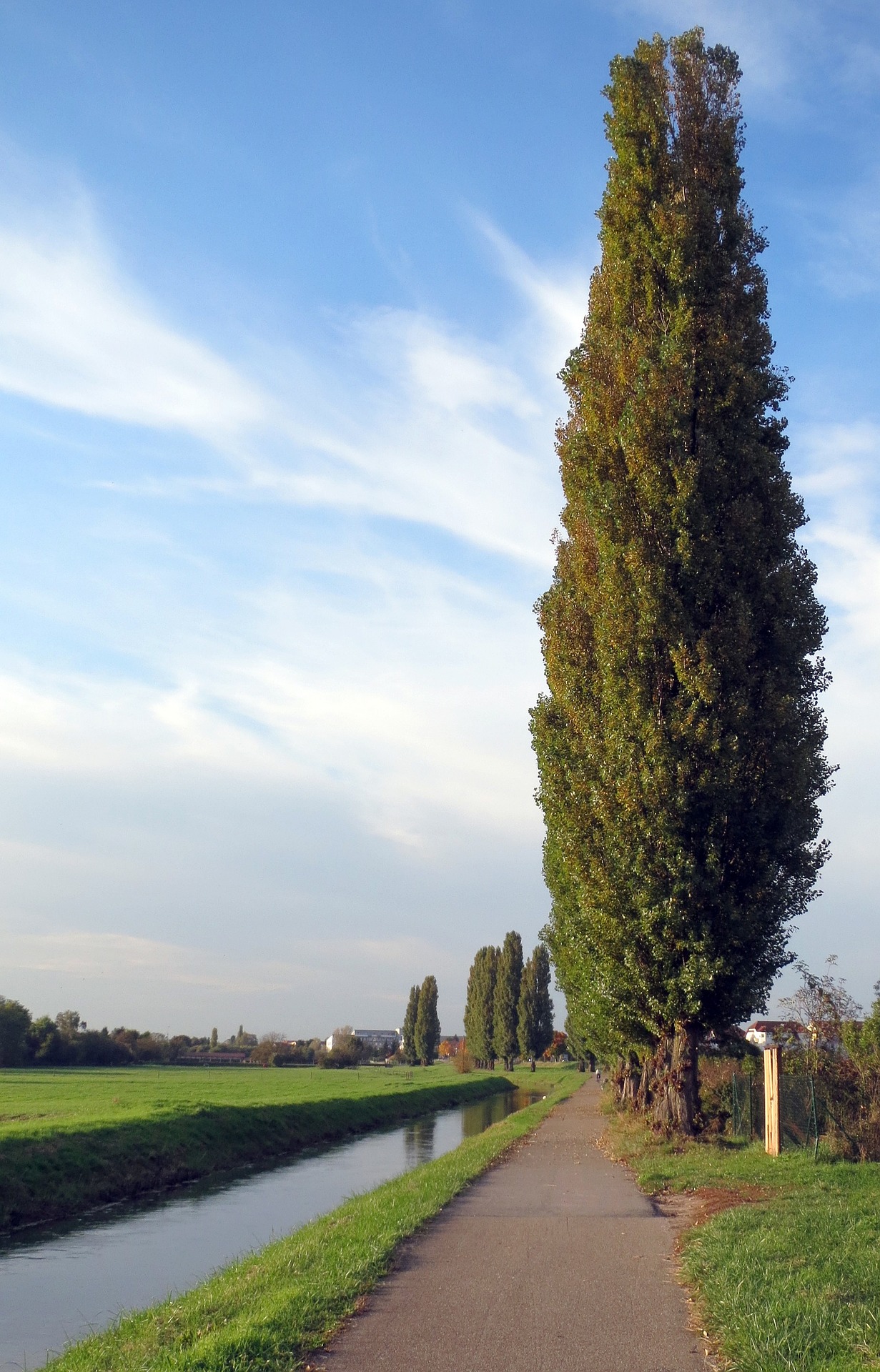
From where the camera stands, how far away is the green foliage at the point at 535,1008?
94.4 meters

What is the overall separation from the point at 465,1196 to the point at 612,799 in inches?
253

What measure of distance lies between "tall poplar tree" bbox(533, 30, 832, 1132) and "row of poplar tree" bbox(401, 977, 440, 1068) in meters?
95.0

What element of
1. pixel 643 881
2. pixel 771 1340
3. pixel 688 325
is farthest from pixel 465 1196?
pixel 688 325

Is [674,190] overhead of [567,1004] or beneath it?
overhead

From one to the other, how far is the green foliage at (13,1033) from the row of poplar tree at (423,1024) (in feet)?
154

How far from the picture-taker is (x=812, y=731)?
17.2m

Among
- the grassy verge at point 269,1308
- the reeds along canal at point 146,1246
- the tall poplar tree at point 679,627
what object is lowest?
the reeds along canal at point 146,1246

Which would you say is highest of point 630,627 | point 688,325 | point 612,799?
point 688,325

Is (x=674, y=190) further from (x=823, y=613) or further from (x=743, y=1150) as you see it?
(x=743, y=1150)

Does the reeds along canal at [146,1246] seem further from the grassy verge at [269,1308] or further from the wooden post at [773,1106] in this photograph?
the wooden post at [773,1106]

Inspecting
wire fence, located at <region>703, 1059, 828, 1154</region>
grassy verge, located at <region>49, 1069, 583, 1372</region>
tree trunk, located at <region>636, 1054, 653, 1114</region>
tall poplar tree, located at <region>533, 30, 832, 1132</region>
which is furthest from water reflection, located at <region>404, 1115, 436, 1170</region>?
grassy verge, located at <region>49, 1069, 583, 1372</region>

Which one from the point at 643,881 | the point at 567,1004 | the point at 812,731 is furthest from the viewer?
the point at 567,1004

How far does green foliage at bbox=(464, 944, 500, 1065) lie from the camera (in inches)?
3922

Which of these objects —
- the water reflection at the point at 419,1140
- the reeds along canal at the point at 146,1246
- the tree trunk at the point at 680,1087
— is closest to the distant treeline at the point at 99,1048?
the water reflection at the point at 419,1140
